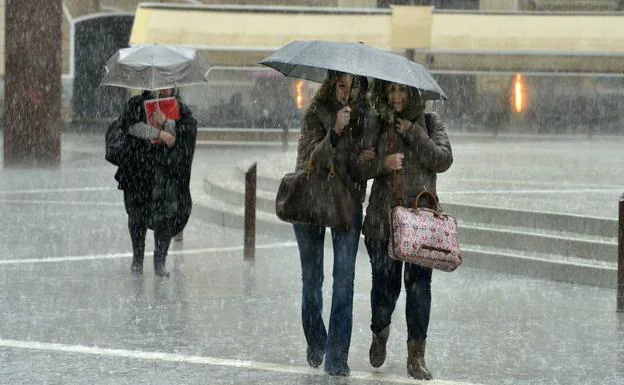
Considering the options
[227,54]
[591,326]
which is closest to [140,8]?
[227,54]

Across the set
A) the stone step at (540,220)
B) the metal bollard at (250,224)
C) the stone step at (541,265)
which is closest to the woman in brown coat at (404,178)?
the stone step at (541,265)

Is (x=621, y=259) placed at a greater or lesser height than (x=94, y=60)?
greater

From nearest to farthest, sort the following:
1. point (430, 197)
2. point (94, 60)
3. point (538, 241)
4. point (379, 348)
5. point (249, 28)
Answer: point (430, 197) → point (379, 348) → point (538, 241) → point (249, 28) → point (94, 60)

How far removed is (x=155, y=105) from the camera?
11242 mm

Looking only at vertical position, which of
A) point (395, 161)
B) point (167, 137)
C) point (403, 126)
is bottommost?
point (167, 137)

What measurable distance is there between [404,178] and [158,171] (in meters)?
4.21

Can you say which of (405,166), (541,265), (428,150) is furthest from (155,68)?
(428,150)

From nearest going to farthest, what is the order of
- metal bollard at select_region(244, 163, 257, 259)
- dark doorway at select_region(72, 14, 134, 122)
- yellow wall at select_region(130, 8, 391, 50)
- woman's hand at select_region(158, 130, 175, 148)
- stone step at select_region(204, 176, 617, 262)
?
woman's hand at select_region(158, 130, 175, 148) < stone step at select_region(204, 176, 617, 262) < metal bollard at select_region(244, 163, 257, 259) < yellow wall at select_region(130, 8, 391, 50) < dark doorway at select_region(72, 14, 134, 122)

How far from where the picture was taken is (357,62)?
7.12m

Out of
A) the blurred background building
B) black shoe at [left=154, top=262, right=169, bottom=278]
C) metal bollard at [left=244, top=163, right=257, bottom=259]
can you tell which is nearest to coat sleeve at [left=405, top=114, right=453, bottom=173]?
black shoe at [left=154, top=262, right=169, bottom=278]

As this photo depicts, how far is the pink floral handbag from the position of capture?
7.23 meters

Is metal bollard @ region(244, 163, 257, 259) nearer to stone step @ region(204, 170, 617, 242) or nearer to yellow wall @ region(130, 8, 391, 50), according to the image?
stone step @ region(204, 170, 617, 242)

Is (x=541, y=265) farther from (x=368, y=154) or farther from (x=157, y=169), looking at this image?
(x=368, y=154)

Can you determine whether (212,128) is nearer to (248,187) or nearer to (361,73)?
(248,187)
